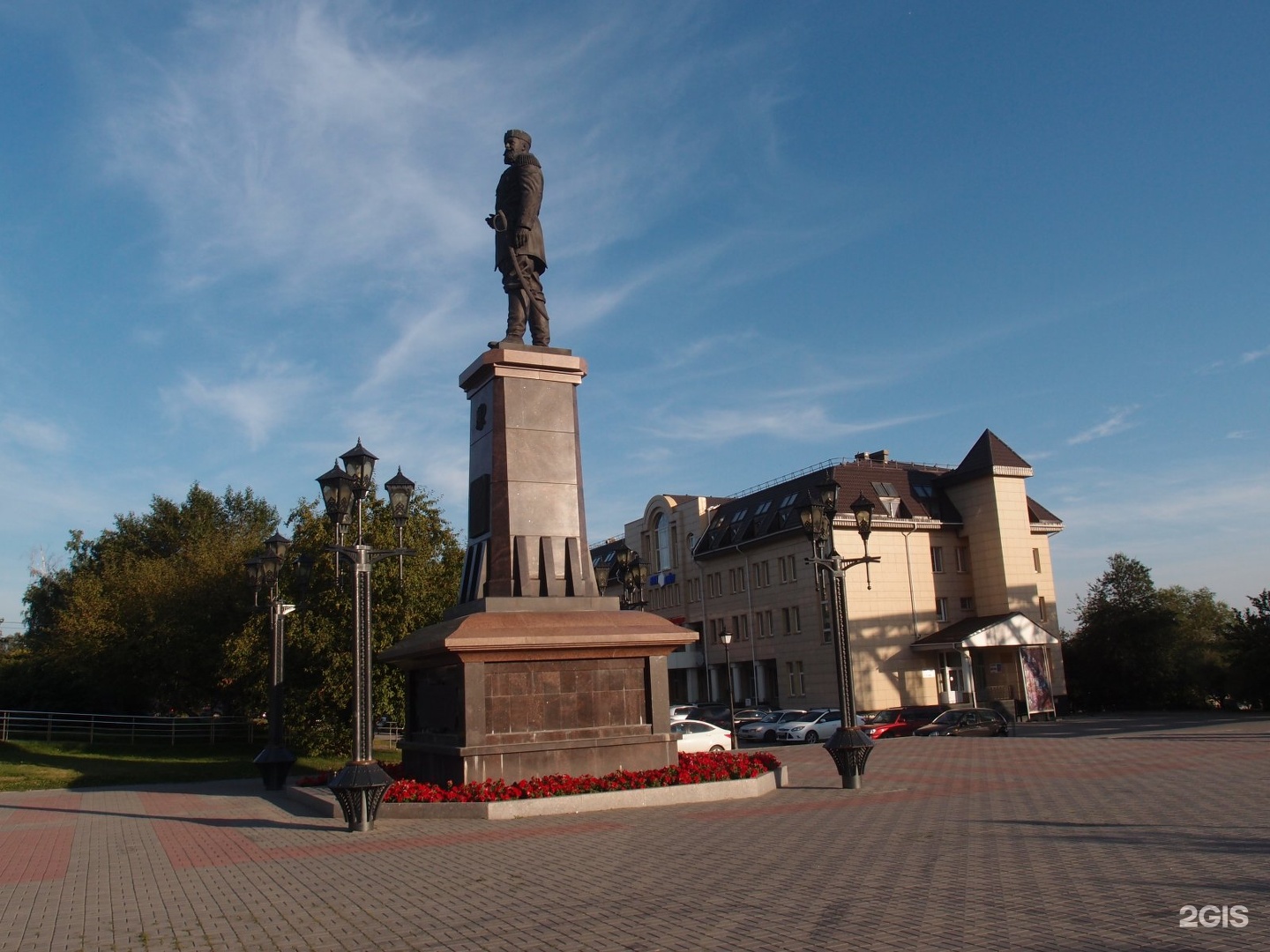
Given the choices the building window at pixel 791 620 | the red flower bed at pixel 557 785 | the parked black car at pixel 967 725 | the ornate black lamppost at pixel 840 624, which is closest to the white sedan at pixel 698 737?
the parked black car at pixel 967 725

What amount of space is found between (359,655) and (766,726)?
2653cm

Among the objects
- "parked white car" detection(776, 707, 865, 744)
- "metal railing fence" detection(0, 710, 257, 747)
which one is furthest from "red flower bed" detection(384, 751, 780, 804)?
"metal railing fence" detection(0, 710, 257, 747)

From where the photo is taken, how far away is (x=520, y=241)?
1786 cm

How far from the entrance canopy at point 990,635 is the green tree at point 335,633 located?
25755mm

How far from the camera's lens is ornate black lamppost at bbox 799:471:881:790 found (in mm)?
15750

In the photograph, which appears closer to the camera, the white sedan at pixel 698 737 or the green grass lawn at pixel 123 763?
the green grass lawn at pixel 123 763

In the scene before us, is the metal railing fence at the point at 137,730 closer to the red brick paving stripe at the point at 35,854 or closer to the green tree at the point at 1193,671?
the red brick paving stripe at the point at 35,854

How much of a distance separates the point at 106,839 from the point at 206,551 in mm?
27926

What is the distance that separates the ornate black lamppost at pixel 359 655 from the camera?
493 inches

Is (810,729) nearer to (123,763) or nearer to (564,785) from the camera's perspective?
(123,763)

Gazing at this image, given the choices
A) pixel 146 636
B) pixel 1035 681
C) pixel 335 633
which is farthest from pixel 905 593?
pixel 146 636

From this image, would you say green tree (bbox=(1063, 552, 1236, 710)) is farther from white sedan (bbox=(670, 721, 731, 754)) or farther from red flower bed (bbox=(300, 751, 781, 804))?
red flower bed (bbox=(300, 751, 781, 804))

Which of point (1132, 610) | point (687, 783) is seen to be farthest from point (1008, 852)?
point (1132, 610)

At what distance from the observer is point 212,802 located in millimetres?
17734
